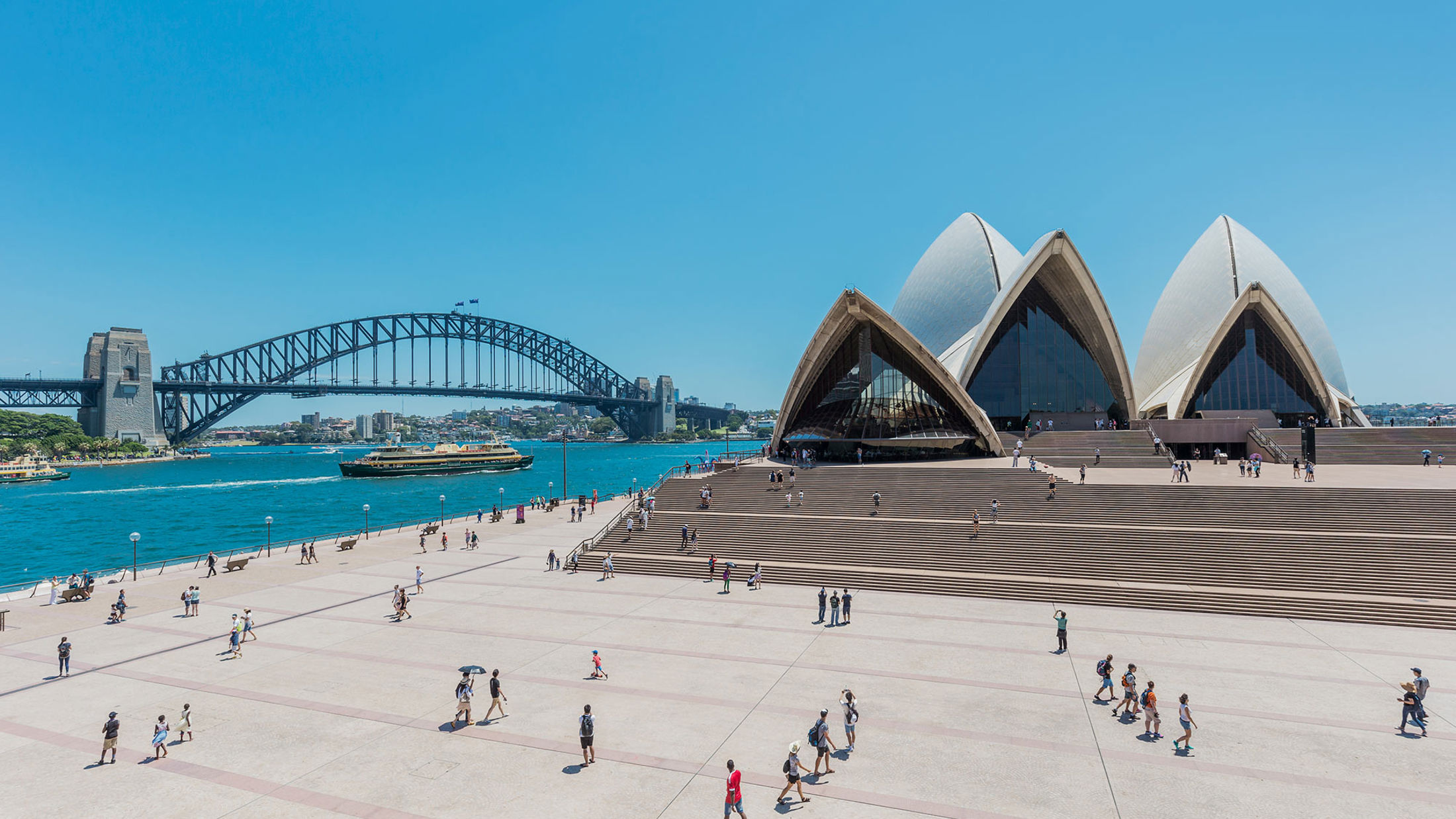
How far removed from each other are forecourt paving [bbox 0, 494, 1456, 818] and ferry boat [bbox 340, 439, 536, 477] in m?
71.9

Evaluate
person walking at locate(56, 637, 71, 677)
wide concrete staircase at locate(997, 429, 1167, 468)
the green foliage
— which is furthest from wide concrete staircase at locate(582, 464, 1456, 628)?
the green foliage

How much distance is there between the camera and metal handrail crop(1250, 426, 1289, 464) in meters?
33.1

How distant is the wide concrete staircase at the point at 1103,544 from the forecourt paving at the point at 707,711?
1108mm

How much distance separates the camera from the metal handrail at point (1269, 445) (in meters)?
33.1

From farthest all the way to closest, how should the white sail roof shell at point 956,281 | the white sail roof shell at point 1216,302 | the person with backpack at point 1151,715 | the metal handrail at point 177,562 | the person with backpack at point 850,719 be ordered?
the white sail roof shell at point 956,281 → the white sail roof shell at point 1216,302 → the metal handrail at point 177,562 → the person with backpack at point 1151,715 → the person with backpack at point 850,719

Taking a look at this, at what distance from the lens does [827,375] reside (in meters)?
41.7

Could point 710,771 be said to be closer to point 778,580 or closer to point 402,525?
point 778,580

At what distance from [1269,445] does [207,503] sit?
72163 millimetres

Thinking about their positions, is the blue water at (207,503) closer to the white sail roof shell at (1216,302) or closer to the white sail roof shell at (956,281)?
the white sail roof shell at (956,281)

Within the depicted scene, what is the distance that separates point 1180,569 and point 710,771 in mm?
15454

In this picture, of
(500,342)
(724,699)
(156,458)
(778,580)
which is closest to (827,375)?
(778,580)

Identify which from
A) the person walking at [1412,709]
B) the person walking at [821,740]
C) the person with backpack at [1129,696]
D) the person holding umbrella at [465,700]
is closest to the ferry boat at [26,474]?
the person holding umbrella at [465,700]

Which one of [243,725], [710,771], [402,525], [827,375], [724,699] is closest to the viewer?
[710,771]

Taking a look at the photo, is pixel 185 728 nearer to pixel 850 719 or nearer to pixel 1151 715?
pixel 850 719
